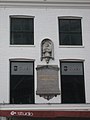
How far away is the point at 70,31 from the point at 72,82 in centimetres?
287

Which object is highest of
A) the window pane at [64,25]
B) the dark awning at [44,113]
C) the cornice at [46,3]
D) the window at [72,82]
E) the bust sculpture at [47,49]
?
the cornice at [46,3]

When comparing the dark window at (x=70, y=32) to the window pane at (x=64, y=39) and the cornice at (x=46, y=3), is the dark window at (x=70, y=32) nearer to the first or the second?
the window pane at (x=64, y=39)

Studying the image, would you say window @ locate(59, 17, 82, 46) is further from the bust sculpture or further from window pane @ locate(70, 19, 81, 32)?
the bust sculpture

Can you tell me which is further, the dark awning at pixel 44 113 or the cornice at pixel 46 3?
the cornice at pixel 46 3

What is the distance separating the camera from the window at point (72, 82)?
17969mm

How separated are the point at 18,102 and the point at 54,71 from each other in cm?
250

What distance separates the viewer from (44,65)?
17.9 meters

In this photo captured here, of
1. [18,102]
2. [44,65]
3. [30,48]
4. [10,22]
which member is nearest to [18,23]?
[10,22]

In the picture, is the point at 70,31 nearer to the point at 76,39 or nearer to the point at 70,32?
the point at 70,32

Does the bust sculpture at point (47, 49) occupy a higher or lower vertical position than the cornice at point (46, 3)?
lower

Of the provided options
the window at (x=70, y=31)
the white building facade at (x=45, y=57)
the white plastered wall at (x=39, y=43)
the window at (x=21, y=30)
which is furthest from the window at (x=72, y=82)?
the window at (x=21, y=30)

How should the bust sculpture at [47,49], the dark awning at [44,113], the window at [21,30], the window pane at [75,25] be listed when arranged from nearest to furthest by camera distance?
the dark awning at [44,113] < the bust sculpture at [47,49] < the window at [21,30] < the window pane at [75,25]

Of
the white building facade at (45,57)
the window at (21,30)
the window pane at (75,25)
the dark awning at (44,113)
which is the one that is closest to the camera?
the dark awning at (44,113)

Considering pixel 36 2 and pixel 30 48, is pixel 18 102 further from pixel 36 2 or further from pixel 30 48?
pixel 36 2
